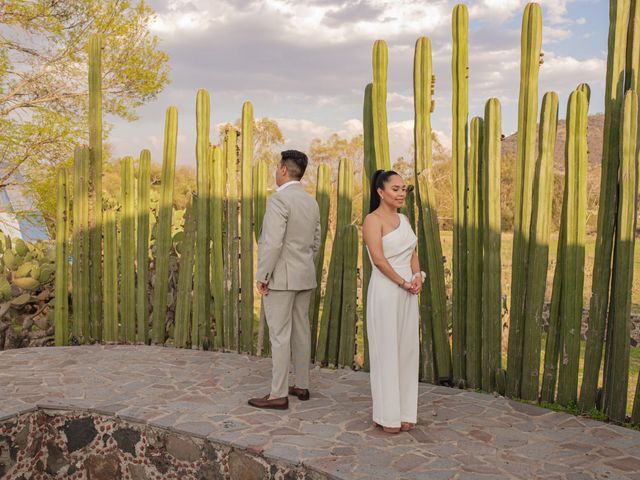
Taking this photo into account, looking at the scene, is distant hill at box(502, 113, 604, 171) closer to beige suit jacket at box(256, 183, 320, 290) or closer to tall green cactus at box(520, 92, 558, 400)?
tall green cactus at box(520, 92, 558, 400)

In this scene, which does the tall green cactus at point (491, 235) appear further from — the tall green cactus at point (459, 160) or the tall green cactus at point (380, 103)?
the tall green cactus at point (380, 103)

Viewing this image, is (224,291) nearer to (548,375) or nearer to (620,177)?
(548,375)

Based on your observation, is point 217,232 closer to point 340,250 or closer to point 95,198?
point 340,250

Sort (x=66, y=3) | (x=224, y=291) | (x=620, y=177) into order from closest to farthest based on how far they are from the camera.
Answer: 1. (x=620, y=177)
2. (x=224, y=291)
3. (x=66, y=3)

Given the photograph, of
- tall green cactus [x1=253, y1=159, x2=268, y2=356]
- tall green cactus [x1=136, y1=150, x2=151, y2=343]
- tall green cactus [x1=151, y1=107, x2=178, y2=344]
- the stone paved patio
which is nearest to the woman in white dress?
the stone paved patio

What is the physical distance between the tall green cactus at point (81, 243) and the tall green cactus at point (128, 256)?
0.38 meters

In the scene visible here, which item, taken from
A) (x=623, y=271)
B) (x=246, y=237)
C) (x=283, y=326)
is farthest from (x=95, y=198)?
(x=623, y=271)

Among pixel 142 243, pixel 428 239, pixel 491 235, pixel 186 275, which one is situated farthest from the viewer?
pixel 142 243

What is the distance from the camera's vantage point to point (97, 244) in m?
7.27

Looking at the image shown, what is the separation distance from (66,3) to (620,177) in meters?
10.2

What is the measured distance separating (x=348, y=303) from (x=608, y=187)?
7.79 feet

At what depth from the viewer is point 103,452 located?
468 cm

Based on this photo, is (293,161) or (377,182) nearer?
(377,182)

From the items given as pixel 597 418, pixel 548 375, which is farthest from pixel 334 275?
pixel 597 418
